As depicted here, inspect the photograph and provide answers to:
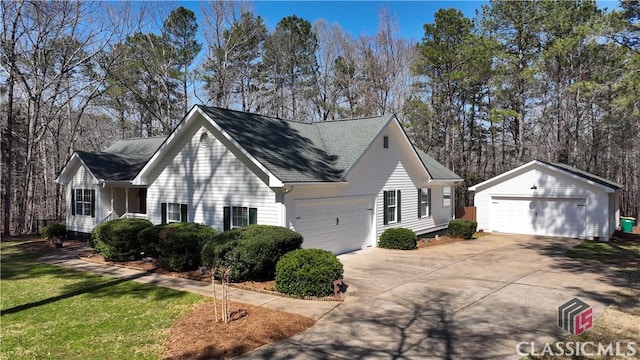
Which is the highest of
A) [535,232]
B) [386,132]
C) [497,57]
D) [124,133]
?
[497,57]

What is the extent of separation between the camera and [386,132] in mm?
17562

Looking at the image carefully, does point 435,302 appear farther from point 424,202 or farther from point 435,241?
point 424,202

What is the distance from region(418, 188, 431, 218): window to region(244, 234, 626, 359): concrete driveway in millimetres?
5196

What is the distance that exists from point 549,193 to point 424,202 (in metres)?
6.49

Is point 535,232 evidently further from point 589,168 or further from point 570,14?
point 589,168

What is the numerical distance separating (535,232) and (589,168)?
17.3 meters

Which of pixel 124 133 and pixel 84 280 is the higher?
pixel 124 133

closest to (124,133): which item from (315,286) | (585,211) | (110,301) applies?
(110,301)

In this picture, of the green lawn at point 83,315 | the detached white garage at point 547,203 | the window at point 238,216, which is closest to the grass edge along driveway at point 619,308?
the detached white garage at point 547,203

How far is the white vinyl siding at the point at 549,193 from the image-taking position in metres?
19.5

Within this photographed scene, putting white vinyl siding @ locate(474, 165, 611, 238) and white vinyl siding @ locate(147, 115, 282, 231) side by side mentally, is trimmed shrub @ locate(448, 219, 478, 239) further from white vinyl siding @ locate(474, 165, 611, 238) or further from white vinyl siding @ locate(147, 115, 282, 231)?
white vinyl siding @ locate(147, 115, 282, 231)

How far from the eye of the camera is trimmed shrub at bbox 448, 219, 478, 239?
20.5 m

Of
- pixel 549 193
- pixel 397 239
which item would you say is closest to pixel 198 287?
pixel 397 239

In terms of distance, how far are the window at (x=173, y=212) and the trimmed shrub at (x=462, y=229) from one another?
530 inches
